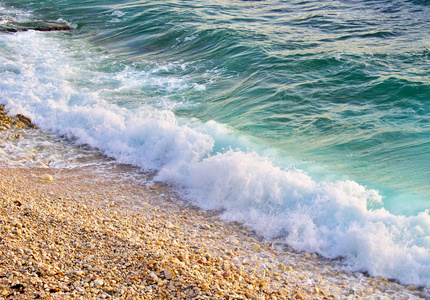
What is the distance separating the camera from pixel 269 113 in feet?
33.9

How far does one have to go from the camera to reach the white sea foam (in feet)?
17.9

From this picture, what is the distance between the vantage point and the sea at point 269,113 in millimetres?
6102

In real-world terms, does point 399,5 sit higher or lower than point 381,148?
higher

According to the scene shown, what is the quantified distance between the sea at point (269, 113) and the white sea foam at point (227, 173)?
1.1 inches

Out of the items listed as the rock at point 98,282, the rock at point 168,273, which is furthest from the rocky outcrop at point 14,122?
the rock at point 168,273

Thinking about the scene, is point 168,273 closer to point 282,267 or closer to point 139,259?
point 139,259

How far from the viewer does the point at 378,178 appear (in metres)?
7.17

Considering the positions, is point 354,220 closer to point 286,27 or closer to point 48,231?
point 48,231

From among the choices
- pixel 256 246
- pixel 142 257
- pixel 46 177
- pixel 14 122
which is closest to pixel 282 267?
pixel 256 246

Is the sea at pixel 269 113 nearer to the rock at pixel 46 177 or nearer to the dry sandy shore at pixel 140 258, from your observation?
the dry sandy shore at pixel 140 258

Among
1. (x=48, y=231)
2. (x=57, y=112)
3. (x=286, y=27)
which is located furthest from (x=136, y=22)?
(x=48, y=231)

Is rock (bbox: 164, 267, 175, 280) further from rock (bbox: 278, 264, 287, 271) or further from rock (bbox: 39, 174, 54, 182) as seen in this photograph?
rock (bbox: 39, 174, 54, 182)

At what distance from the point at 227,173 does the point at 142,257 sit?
2843mm

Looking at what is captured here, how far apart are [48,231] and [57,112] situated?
5.91 m
